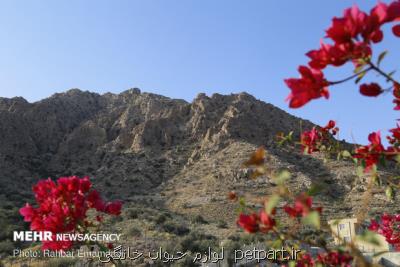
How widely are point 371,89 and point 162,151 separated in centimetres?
4714

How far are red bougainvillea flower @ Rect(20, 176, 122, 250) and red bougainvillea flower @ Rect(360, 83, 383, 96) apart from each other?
148 centimetres

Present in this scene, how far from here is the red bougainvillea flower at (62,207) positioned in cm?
220

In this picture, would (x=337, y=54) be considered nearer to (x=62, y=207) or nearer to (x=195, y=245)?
(x=62, y=207)

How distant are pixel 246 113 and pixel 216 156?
932cm

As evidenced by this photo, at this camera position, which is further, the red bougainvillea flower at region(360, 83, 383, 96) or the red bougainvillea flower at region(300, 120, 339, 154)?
the red bougainvillea flower at region(300, 120, 339, 154)

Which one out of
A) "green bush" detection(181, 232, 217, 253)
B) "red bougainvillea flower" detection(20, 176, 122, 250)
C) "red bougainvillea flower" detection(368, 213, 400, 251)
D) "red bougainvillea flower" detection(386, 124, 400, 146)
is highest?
"red bougainvillea flower" detection(386, 124, 400, 146)

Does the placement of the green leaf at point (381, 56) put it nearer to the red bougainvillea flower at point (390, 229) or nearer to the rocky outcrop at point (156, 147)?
the red bougainvillea flower at point (390, 229)

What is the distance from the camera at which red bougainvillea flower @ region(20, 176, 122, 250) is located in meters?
2.20

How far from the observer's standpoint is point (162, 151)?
159 feet

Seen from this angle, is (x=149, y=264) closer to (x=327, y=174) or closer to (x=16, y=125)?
(x=327, y=174)

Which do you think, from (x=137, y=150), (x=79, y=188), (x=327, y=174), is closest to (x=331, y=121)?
(x=79, y=188)

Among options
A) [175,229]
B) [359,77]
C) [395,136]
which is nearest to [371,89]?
[359,77]

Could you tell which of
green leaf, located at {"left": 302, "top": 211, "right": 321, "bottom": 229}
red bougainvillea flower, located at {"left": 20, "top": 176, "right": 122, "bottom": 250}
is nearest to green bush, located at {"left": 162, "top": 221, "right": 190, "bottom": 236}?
red bougainvillea flower, located at {"left": 20, "top": 176, "right": 122, "bottom": 250}

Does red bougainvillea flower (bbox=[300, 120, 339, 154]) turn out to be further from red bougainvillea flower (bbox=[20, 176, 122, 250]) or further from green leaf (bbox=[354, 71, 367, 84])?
green leaf (bbox=[354, 71, 367, 84])
